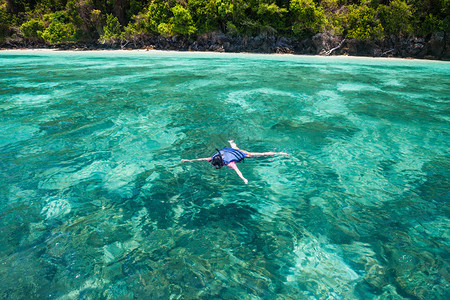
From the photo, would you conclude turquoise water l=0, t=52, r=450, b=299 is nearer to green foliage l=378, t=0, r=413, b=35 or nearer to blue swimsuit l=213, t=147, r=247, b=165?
blue swimsuit l=213, t=147, r=247, b=165

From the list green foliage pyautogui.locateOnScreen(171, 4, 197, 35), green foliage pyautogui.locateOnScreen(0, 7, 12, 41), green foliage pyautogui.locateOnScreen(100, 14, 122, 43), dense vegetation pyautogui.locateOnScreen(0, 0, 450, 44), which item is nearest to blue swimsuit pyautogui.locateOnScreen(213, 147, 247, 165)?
dense vegetation pyautogui.locateOnScreen(0, 0, 450, 44)

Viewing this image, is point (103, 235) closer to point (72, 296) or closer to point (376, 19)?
point (72, 296)

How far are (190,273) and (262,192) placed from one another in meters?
1.97

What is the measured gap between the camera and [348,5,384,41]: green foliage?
2773 cm

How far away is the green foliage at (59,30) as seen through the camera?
3859cm

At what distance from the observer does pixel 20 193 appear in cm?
406

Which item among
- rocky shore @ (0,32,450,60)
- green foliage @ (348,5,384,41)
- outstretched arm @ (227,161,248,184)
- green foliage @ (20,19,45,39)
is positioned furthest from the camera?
green foliage @ (20,19,45,39)

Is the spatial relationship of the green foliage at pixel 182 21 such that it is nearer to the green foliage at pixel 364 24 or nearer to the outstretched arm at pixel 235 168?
the green foliage at pixel 364 24

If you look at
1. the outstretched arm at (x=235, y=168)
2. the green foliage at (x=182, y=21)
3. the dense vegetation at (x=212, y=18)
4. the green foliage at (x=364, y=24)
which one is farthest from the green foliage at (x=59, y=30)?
the outstretched arm at (x=235, y=168)

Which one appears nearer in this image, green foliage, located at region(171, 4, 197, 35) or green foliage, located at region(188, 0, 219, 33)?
green foliage, located at region(188, 0, 219, 33)

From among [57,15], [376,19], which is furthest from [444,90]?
[57,15]

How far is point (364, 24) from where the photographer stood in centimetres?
2839

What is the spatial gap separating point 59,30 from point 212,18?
25972 millimetres

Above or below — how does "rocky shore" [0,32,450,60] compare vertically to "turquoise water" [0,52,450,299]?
above
